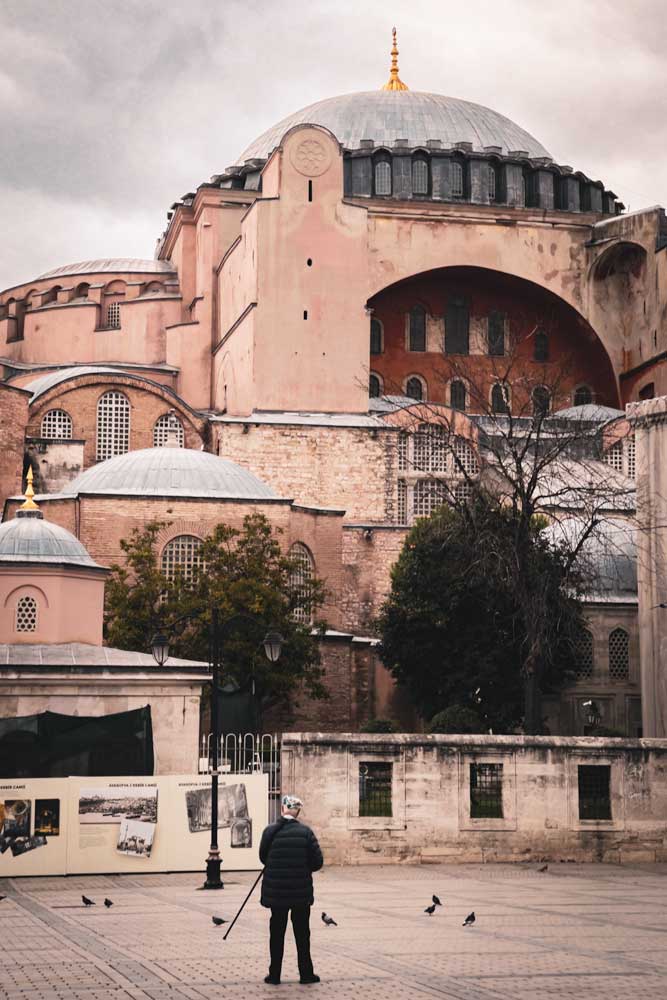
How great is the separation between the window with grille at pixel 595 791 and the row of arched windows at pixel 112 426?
22944mm

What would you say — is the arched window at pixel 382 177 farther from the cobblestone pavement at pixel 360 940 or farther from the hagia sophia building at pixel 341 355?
the cobblestone pavement at pixel 360 940

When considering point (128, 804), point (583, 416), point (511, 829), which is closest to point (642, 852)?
point (511, 829)

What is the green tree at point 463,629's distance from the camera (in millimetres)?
34312

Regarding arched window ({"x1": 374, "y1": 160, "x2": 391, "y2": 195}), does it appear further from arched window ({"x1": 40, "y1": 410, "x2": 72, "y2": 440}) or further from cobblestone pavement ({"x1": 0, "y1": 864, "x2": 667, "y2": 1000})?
cobblestone pavement ({"x1": 0, "y1": 864, "x2": 667, "y2": 1000})

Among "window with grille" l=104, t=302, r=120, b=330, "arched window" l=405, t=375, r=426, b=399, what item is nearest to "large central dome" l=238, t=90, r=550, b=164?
"window with grille" l=104, t=302, r=120, b=330

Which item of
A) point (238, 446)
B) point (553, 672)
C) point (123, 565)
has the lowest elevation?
point (553, 672)

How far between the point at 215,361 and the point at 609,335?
39.5ft

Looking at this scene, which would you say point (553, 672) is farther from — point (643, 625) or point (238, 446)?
point (238, 446)

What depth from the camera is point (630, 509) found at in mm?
41062

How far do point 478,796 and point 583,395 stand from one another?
3170cm

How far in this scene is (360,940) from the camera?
13.9 m

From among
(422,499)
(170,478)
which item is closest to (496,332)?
(422,499)

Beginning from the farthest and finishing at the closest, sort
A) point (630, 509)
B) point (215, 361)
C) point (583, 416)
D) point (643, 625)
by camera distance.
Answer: point (215, 361) → point (583, 416) → point (630, 509) → point (643, 625)

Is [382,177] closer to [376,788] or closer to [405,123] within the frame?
[405,123]
